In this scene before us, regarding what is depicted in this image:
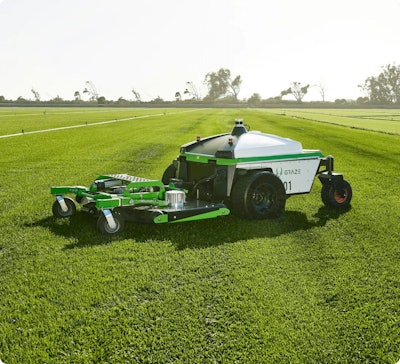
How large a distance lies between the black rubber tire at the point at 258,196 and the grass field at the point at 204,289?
0.57 feet

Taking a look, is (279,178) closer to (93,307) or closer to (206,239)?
(206,239)

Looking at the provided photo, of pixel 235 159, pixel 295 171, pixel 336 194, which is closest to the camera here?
pixel 235 159

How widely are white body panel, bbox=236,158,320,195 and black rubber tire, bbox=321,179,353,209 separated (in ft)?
0.97

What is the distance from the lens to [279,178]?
20.8 feet

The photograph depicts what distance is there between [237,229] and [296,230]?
29.7 inches

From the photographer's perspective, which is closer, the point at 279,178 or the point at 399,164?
the point at 279,178

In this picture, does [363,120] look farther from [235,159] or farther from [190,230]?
[190,230]

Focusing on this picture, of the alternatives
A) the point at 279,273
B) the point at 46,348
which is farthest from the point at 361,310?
the point at 46,348

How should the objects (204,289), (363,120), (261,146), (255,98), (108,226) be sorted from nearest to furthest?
(204,289) < (108,226) < (261,146) < (363,120) < (255,98)

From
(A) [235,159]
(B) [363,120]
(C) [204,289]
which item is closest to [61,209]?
(A) [235,159]

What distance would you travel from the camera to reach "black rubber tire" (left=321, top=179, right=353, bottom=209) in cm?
700

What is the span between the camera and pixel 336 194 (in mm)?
7133

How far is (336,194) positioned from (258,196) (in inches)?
60.7

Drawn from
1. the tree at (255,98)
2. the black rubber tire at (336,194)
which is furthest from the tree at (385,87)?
the black rubber tire at (336,194)
